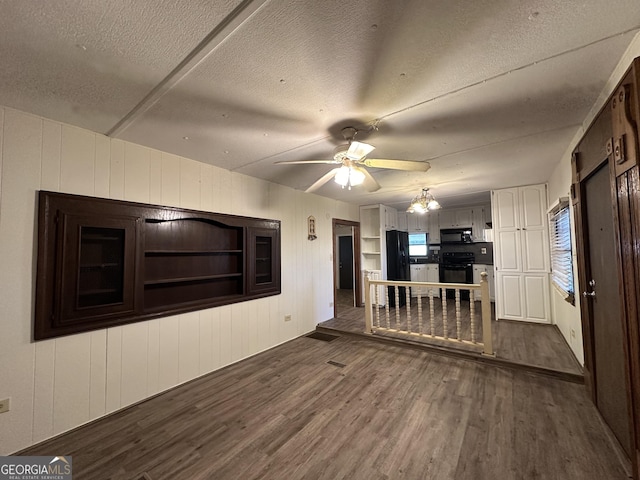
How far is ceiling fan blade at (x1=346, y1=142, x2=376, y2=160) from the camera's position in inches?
78.4

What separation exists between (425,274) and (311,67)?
670 centimetres

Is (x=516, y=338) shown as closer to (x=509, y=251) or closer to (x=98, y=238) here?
(x=509, y=251)

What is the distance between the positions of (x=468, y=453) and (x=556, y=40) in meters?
2.53

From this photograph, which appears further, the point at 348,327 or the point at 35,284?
the point at 348,327

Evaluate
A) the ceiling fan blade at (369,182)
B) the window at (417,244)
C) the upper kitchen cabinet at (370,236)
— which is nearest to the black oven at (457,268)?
the window at (417,244)

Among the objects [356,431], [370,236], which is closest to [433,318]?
[370,236]

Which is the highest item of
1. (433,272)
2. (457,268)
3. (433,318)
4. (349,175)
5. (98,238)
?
(349,175)

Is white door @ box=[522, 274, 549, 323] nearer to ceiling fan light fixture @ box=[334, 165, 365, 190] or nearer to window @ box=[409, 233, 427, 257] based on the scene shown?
window @ box=[409, 233, 427, 257]

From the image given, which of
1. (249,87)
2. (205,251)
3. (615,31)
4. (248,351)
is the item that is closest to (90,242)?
(205,251)

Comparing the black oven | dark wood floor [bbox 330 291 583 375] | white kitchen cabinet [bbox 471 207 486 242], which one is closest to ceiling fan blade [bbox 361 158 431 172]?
dark wood floor [bbox 330 291 583 375]

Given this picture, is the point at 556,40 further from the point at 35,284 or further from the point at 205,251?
the point at 35,284

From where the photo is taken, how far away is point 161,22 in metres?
1.22

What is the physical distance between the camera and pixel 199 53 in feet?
4.61

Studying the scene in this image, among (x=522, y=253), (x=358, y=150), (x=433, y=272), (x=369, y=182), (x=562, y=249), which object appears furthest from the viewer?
(x=433, y=272)
